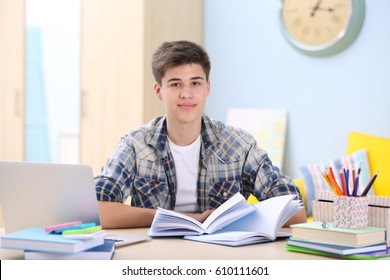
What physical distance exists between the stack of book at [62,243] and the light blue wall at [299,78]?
2525 mm

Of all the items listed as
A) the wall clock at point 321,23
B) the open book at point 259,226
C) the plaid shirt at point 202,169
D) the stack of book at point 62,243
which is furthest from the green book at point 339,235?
the wall clock at point 321,23

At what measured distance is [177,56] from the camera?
219 centimetres

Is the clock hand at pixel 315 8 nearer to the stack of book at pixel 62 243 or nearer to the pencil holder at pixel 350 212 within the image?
the pencil holder at pixel 350 212

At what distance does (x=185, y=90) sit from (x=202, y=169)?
28 cm

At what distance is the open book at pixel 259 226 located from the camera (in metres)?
1.52

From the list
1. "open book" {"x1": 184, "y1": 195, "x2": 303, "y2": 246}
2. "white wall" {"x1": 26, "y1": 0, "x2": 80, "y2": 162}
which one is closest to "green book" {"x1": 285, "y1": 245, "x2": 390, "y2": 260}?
"open book" {"x1": 184, "y1": 195, "x2": 303, "y2": 246}

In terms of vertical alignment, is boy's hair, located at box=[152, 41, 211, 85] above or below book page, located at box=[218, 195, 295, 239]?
above

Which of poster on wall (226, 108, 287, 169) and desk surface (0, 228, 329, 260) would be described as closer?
desk surface (0, 228, 329, 260)

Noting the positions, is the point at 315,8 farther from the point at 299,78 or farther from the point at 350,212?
the point at 350,212

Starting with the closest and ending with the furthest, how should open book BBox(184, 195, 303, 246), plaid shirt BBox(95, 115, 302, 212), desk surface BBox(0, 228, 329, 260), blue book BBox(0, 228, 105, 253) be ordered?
blue book BBox(0, 228, 105, 253), desk surface BBox(0, 228, 329, 260), open book BBox(184, 195, 303, 246), plaid shirt BBox(95, 115, 302, 212)

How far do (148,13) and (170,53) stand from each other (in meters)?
1.91

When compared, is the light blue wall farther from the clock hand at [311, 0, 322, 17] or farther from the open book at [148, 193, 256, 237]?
the open book at [148, 193, 256, 237]

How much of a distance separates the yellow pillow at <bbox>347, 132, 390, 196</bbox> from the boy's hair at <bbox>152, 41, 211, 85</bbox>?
4.42 ft

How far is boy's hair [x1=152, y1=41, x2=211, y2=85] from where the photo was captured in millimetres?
2193
